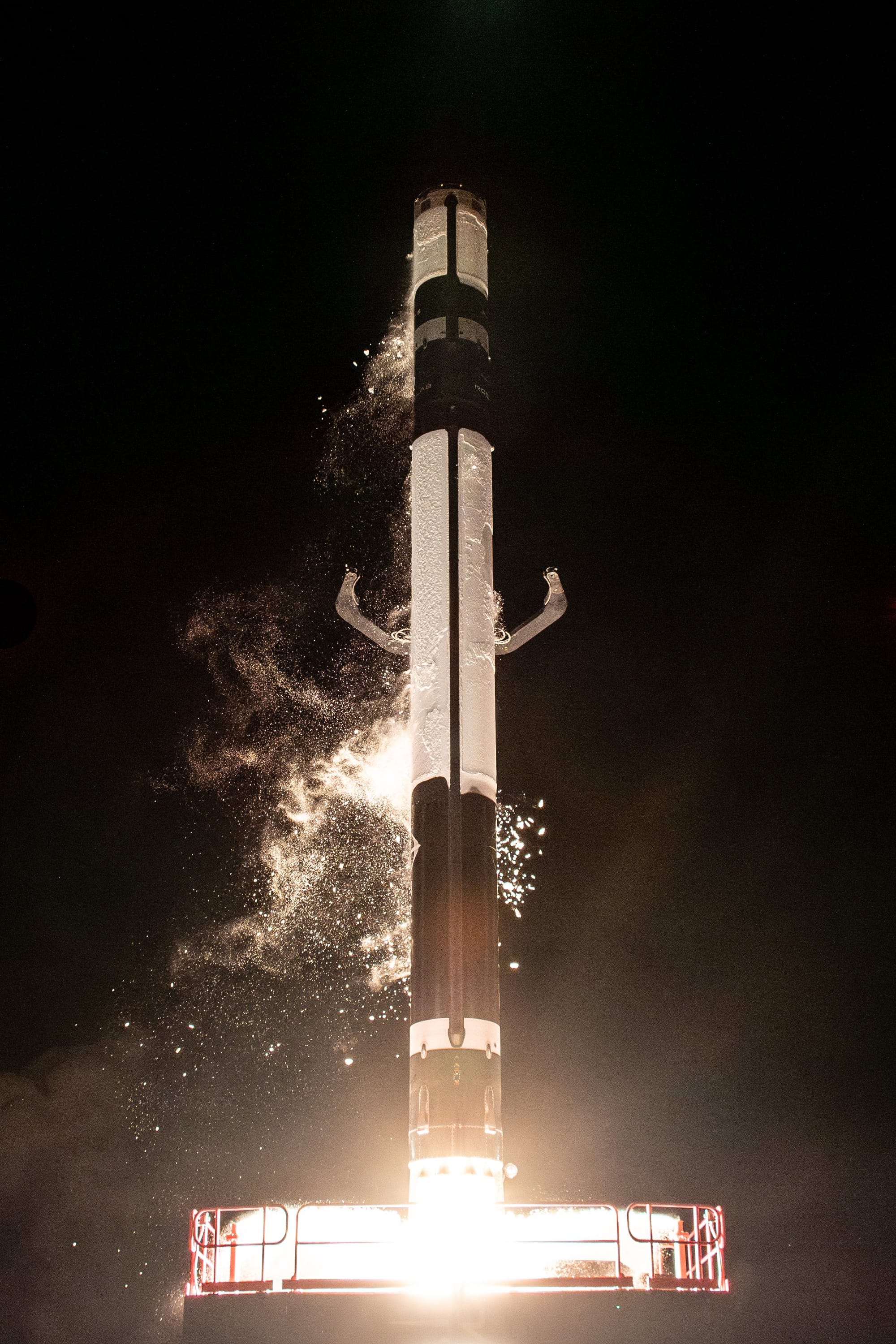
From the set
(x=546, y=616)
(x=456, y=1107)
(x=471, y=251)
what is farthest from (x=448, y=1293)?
(x=471, y=251)

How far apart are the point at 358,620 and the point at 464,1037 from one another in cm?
385

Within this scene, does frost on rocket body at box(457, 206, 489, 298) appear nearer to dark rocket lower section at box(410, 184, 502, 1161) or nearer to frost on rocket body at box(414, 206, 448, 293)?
frost on rocket body at box(414, 206, 448, 293)

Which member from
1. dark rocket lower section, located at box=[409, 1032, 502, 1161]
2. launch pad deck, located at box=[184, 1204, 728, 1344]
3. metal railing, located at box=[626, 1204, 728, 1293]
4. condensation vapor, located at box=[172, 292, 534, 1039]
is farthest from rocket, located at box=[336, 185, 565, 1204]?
condensation vapor, located at box=[172, 292, 534, 1039]

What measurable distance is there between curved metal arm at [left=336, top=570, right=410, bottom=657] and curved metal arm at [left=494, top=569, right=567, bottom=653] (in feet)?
2.97

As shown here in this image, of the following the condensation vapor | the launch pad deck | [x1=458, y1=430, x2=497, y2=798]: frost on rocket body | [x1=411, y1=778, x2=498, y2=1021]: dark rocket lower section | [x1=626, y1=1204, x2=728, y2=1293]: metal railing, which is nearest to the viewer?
the launch pad deck

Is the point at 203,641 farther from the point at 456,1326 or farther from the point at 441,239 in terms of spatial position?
the point at 456,1326

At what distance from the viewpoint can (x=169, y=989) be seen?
1309 centimetres

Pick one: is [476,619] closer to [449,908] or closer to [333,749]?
[449,908]

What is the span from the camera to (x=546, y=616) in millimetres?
10133

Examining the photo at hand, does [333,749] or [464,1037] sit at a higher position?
[333,749]

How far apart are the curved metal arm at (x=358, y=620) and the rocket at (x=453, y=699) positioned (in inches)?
0.5

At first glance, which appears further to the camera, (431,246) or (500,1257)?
(431,246)

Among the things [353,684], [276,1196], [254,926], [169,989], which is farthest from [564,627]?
[276,1196]

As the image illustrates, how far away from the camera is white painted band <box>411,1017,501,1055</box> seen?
26.6 feet
